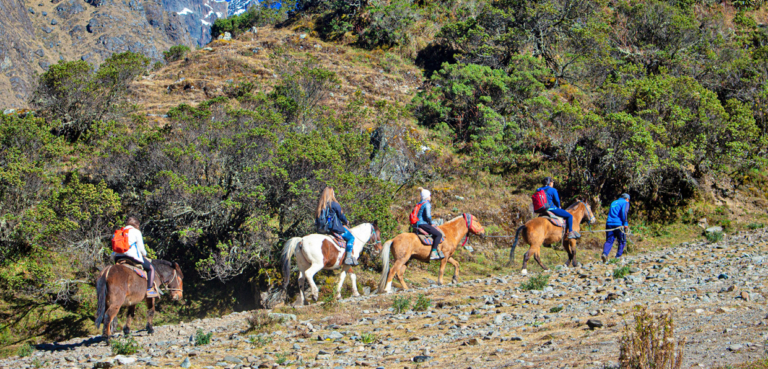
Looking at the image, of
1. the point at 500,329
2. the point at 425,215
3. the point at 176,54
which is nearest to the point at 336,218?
the point at 425,215

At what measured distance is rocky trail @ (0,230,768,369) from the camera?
21.1 ft

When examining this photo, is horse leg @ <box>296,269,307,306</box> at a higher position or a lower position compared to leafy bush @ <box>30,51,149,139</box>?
lower

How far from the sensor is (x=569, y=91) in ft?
113

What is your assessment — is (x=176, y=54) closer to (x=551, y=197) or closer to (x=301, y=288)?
(x=301, y=288)

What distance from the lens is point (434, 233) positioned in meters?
14.0

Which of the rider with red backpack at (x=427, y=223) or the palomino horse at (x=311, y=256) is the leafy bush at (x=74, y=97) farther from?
the rider with red backpack at (x=427, y=223)

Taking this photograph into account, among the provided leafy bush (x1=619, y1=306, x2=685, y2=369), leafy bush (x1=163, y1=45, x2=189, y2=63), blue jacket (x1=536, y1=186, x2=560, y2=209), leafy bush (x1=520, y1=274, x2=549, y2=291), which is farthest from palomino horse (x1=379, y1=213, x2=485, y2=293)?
leafy bush (x1=163, y1=45, x2=189, y2=63)

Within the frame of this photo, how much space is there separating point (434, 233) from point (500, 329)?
5.83 metres

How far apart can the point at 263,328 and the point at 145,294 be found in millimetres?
3690

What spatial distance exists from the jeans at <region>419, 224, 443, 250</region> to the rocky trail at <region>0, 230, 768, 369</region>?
5.06 feet

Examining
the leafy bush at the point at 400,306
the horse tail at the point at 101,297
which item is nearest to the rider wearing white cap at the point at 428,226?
the leafy bush at the point at 400,306

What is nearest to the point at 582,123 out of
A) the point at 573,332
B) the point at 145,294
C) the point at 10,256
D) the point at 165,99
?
the point at 573,332

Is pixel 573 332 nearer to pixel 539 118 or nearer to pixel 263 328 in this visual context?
pixel 263 328

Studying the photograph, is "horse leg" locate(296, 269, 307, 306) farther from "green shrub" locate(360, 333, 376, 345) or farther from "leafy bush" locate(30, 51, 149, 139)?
"leafy bush" locate(30, 51, 149, 139)
